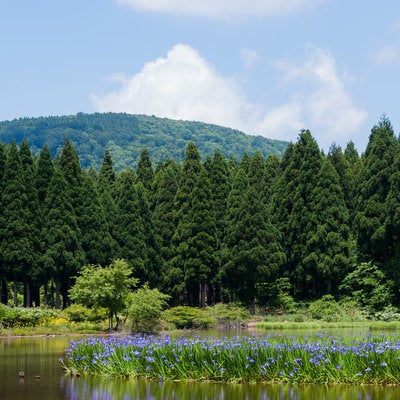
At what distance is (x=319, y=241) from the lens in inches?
2137

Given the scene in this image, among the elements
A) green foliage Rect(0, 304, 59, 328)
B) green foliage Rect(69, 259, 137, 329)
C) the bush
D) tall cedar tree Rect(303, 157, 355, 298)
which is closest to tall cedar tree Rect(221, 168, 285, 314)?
tall cedar tree Rect(303, 157, 355, 298)

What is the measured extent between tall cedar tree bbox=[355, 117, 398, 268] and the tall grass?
3228 cm

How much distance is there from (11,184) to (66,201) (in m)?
3.88

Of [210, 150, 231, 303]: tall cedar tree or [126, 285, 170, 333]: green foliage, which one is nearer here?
[126, 285, 170, 333]: green foliage

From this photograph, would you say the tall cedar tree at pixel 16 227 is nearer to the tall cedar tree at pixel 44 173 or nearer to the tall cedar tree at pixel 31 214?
the tall cedar tree at pixel 31 214

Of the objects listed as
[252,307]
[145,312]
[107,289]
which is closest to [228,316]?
[252,307]

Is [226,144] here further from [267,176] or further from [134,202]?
[134,202]

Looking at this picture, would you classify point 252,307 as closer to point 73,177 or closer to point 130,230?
point 130,230

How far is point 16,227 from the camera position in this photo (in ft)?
159

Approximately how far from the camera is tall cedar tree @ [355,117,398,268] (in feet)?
169

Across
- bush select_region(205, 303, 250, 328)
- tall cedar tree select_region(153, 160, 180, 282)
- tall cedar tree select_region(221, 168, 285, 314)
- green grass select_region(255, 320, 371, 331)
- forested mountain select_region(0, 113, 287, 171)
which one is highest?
forested mountain select_region(0, 113, 287, 171)

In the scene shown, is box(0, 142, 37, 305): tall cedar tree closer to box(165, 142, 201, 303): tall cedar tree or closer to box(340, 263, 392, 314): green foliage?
box(165, 142, 201, 303): tall cedar tree

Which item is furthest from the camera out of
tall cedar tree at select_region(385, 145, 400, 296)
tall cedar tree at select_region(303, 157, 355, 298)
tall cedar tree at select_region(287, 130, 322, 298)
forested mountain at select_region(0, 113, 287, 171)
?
forested mountain at select_region(0, 113, 287, 171)

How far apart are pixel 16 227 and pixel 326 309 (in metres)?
21.7
